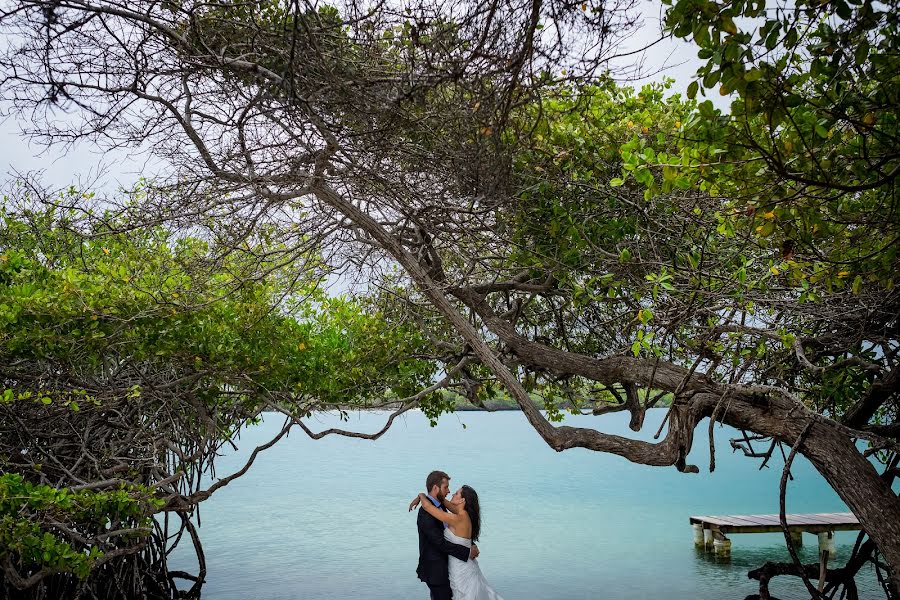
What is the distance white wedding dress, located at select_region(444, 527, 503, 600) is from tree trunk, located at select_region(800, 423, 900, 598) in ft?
8.17

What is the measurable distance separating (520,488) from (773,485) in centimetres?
765

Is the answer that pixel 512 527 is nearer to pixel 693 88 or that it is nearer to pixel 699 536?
pixel 699 536

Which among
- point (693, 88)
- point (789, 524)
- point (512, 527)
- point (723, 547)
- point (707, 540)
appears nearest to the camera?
point (693, 88)

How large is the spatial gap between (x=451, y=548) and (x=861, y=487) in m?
2.78

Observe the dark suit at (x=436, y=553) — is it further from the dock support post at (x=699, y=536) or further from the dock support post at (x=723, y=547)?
the dock support post at (x=699, y=536)

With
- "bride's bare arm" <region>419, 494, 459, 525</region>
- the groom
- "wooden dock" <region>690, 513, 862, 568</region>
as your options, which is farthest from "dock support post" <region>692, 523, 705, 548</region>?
"bride's bare arm" <region>419, 494, 459, 525</region>

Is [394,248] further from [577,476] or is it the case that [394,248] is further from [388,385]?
[577,476]

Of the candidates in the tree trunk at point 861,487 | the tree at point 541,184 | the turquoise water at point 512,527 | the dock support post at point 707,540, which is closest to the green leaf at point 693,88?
the tree at point 541,184

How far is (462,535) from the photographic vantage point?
5715 millimetres

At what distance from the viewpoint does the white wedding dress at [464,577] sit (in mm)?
5656

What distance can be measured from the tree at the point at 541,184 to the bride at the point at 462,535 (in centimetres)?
101

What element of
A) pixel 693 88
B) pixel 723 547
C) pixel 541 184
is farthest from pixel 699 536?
pixel 693 88

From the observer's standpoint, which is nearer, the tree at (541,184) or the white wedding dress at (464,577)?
the tree at (541,184)

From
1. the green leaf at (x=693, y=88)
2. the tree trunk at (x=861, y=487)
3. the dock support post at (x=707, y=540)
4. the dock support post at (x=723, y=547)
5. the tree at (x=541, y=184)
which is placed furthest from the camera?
the dock support post at (x=707, y=540)
